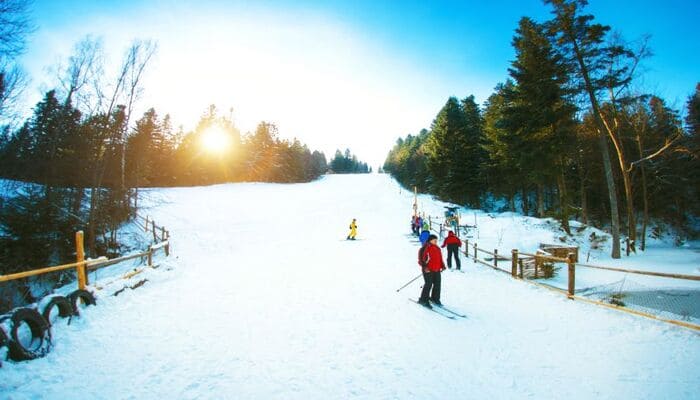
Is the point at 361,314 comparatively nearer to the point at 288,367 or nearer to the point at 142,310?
the point at 288,367

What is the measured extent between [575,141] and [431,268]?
2246cm

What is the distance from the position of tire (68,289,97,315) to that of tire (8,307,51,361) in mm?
1200

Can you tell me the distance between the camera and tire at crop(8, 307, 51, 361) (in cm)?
455

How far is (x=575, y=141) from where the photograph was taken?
74.9 feet

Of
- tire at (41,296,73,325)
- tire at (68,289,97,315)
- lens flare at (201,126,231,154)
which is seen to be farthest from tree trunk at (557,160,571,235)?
lens flare at (201,126,231,154)

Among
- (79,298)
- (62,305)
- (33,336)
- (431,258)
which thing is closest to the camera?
(33,336)

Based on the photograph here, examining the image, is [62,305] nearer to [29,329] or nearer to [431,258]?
[29,329]

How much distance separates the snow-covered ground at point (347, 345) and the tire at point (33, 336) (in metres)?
0.18

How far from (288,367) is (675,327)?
734cm

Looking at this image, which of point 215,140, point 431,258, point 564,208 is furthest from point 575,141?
point 215,140

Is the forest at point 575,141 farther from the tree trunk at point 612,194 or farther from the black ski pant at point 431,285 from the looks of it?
the black ski pant at point 431,285

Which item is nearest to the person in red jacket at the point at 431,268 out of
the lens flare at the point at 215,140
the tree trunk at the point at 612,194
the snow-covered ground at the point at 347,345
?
the snow-covered ground at the point at 347,345

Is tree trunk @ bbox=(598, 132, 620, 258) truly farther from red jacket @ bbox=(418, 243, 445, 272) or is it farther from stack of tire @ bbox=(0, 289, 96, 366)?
stack of tire @ bbox=(0, 289, 96, 366)

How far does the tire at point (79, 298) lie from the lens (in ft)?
20.8
